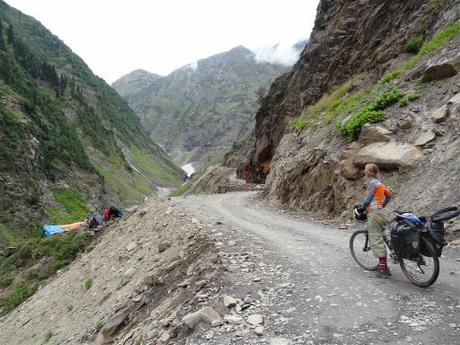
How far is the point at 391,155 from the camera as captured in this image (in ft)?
55.0

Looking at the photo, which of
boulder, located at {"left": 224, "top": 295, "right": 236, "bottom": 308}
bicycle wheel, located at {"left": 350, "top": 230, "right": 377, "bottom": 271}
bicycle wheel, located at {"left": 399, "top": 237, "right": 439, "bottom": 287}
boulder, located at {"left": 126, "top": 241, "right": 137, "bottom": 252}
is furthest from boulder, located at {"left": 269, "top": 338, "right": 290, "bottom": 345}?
boulder, located at {"left": 126, "top": 241, "right": 137, "bottom": 252}

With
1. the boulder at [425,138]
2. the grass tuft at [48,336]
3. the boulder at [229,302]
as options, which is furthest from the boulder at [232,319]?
the boulder at [425,138]

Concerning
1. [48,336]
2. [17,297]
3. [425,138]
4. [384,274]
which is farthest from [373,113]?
[17,297]

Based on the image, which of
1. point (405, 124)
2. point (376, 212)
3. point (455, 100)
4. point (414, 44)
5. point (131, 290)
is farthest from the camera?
point (414, 44)

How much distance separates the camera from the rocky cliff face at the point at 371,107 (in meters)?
16.3

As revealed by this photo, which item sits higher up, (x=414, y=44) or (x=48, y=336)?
(x=414, y=44)

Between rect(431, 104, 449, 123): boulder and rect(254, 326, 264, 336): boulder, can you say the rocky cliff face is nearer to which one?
rect(431, 104, 449, 123): boulder

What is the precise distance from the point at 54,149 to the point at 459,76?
84254 mm

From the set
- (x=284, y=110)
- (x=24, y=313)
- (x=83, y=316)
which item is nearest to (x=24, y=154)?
(x=284, y=110)

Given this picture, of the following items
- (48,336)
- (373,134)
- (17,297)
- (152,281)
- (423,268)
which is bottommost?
(17,297)

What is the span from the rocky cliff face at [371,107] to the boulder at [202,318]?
8746 millimetres

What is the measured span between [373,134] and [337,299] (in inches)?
473

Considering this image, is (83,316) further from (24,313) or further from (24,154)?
(24,154)

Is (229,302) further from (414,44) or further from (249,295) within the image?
(414,44)
